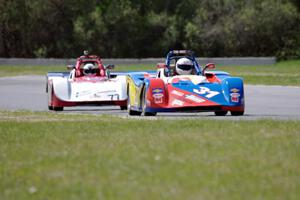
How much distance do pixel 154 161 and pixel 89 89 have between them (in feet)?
44.3

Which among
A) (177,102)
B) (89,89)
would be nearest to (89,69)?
(89,89)

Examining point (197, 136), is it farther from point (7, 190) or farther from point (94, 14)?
point (94, 14)

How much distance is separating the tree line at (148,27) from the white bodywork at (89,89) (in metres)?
33.6

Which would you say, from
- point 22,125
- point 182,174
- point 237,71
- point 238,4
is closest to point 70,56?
point 238,4

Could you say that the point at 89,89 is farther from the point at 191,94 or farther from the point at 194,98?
the point at 194,98

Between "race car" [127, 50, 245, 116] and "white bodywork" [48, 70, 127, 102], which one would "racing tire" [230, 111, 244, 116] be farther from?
"white bodywork" [48, 70, 127, 102]

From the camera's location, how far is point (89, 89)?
23.3 metres

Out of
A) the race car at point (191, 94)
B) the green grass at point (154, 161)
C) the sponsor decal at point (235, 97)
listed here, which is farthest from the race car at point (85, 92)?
the green grass at point (154, 161)

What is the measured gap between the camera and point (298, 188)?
26.7 ft

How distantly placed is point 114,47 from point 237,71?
16.5 m

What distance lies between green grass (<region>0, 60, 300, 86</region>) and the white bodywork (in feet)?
36.4

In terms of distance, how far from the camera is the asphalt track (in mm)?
19109

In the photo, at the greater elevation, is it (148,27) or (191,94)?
(191,94)

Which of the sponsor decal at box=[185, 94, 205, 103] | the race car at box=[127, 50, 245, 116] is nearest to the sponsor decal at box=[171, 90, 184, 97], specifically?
the race car at box=[127, 50, 245, 116]
